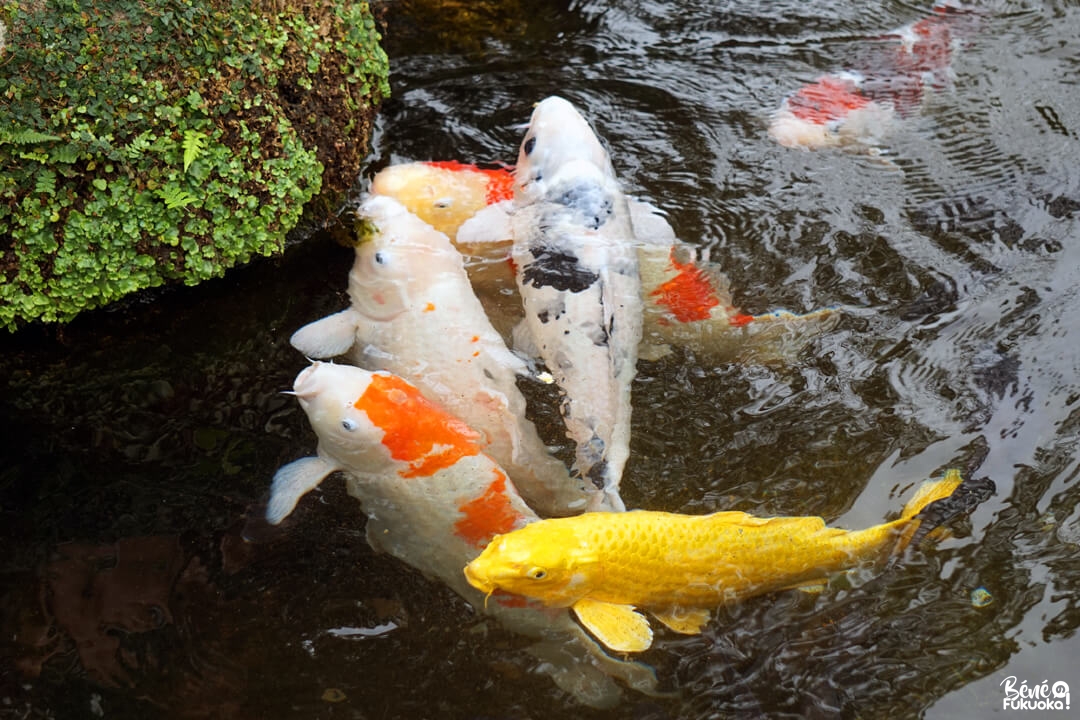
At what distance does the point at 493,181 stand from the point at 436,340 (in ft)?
4.91

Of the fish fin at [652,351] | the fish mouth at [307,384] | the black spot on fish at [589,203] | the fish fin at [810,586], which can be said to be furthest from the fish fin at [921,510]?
the fish mouth at [307,384]

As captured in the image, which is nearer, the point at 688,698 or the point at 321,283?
the point at 688,698

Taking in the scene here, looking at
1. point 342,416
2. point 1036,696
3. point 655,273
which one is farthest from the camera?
point 655,273

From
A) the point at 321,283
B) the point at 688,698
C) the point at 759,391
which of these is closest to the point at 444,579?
the point at 688,698

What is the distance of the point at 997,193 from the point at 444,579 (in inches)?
172

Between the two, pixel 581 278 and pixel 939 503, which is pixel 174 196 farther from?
pixel 939 503

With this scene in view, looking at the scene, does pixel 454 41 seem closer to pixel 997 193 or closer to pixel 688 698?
pixel 997 193

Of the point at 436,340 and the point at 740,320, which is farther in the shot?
the point at 740,320

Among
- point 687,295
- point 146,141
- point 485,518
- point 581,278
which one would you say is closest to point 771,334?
point 687,295

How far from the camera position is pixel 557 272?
5.22 metres

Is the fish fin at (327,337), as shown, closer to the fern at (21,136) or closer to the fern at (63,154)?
the fern at (63,154)

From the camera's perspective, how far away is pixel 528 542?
3.60 m

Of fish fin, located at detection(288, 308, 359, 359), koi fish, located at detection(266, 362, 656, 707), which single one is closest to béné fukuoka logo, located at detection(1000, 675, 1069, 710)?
koi fish, located at detection(266, 362, 656, 707)

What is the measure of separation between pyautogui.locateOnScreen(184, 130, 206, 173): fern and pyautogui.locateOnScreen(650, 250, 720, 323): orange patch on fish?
2.58 metres
